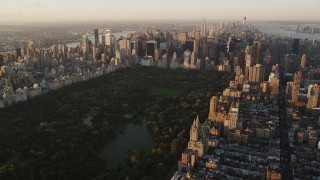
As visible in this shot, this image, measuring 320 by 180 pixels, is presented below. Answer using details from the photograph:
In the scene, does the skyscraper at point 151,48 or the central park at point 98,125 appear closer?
the central park at point 98,125

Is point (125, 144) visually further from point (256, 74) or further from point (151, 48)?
point (151, 48)

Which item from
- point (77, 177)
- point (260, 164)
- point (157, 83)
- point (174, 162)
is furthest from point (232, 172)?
point (157, 83)

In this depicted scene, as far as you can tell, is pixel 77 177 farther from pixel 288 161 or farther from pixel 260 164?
pixel 288 161

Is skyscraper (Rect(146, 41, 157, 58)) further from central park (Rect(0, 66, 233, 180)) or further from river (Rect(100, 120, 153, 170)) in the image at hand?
river (Rect(100, 120, 153, 170))

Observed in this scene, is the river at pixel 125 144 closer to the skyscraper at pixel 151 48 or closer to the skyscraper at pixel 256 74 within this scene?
the skyscraper at pixel 256 74

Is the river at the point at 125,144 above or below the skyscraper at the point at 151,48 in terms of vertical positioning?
below

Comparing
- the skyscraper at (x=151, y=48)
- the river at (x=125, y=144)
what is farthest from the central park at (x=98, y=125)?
the skyscraper at (x=151, y=48)
